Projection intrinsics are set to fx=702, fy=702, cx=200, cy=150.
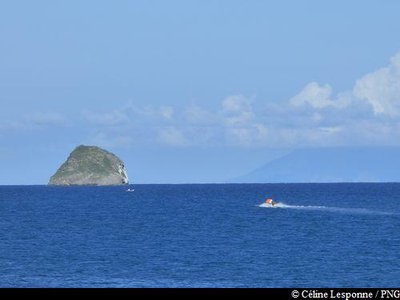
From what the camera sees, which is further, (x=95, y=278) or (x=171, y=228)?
(x=171, y=228)

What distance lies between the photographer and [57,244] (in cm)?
10725

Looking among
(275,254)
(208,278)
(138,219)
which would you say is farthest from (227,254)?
(138,219)

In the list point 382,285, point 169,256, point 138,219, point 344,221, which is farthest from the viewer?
point 138,219

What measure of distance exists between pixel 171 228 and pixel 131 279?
68.7 meters

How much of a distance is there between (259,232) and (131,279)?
59.8 meters

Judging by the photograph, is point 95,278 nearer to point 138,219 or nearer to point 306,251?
point 306,251

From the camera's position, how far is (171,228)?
455 feet

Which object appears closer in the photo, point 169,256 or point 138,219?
point 169,256

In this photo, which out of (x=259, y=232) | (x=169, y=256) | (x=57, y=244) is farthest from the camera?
(x=259, y=232)
